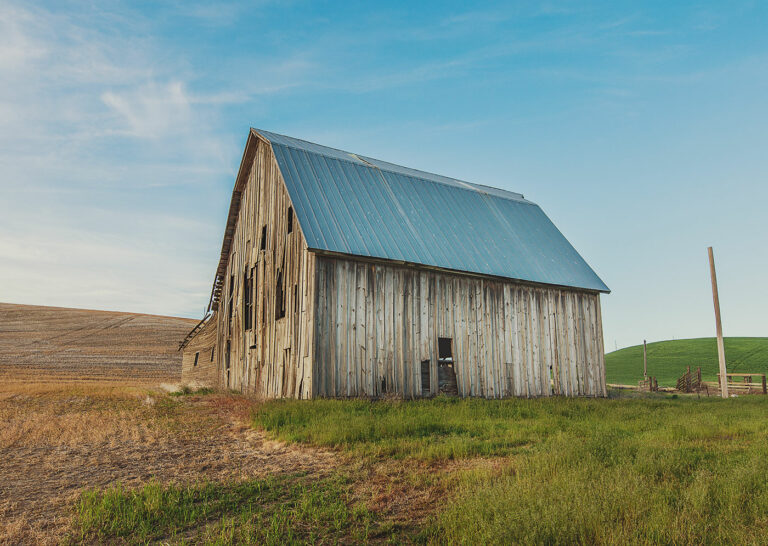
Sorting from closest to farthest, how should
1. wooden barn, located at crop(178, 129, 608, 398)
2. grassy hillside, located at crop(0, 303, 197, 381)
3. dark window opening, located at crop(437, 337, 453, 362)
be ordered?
wooden barn, located at crop(178, 129, 608, 398) < dark window opening, located at crop(437, 337, 453, 362) < grassy hillside, located at crop(0, 303, 197, 381)

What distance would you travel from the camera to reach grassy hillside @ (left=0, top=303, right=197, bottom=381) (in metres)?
34.8

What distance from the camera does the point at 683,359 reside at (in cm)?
7112

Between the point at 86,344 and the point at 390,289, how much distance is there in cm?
3504

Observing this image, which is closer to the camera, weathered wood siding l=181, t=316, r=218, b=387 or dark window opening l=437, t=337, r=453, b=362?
dark window opening l=437, t=337, r=453, b=362

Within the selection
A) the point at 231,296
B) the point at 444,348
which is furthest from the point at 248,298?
the point at 444,348

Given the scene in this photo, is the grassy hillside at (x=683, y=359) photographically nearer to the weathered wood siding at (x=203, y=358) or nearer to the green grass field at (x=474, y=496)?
the weathered wood siding at (x=203, y=358)

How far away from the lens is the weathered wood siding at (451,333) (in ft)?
50.7

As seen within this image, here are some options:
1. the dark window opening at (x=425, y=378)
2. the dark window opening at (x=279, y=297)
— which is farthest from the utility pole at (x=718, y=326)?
the dark window opening at (x=279, y=297)

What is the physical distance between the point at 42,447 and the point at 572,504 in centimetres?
901

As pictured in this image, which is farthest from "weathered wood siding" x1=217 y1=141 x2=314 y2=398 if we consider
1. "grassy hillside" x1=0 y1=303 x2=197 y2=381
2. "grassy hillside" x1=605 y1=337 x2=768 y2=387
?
"grassy hillside" x1=605 y1=337 x2=768 y2=387

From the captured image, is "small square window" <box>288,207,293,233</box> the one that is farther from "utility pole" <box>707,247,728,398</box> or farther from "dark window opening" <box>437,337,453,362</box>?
"utility pole" <box>707,247,728,398</box>

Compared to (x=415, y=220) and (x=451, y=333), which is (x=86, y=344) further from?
(x=451, y=333)

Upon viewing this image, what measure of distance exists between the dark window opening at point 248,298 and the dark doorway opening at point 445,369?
7.22 meters

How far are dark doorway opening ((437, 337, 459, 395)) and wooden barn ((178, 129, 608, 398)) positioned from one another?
0.14 feet
